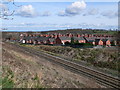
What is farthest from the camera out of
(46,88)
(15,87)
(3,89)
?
(46,88)

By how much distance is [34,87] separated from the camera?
10.2 meters

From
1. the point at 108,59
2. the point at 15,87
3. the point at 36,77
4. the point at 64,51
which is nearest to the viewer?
the point at 15,87

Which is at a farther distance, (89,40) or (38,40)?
(38,40)

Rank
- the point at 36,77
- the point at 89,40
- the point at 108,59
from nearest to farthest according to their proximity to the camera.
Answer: the point at 36,77
the point at 108,59
the point at 89,40

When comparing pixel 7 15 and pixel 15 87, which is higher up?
pixel 7 15

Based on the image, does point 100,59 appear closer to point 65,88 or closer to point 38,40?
point 65,88

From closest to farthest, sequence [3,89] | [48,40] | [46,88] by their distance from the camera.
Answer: [3,89]
[46,88]
[48,40]

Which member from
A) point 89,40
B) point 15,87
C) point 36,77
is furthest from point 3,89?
point 89,40

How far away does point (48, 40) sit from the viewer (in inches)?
2731

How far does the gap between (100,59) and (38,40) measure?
5177cm

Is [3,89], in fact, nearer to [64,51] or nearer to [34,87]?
[34,87]

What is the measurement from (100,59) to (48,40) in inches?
1746

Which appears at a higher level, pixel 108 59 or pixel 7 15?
pixel 7 15

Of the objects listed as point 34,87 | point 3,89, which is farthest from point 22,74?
point 3,89
